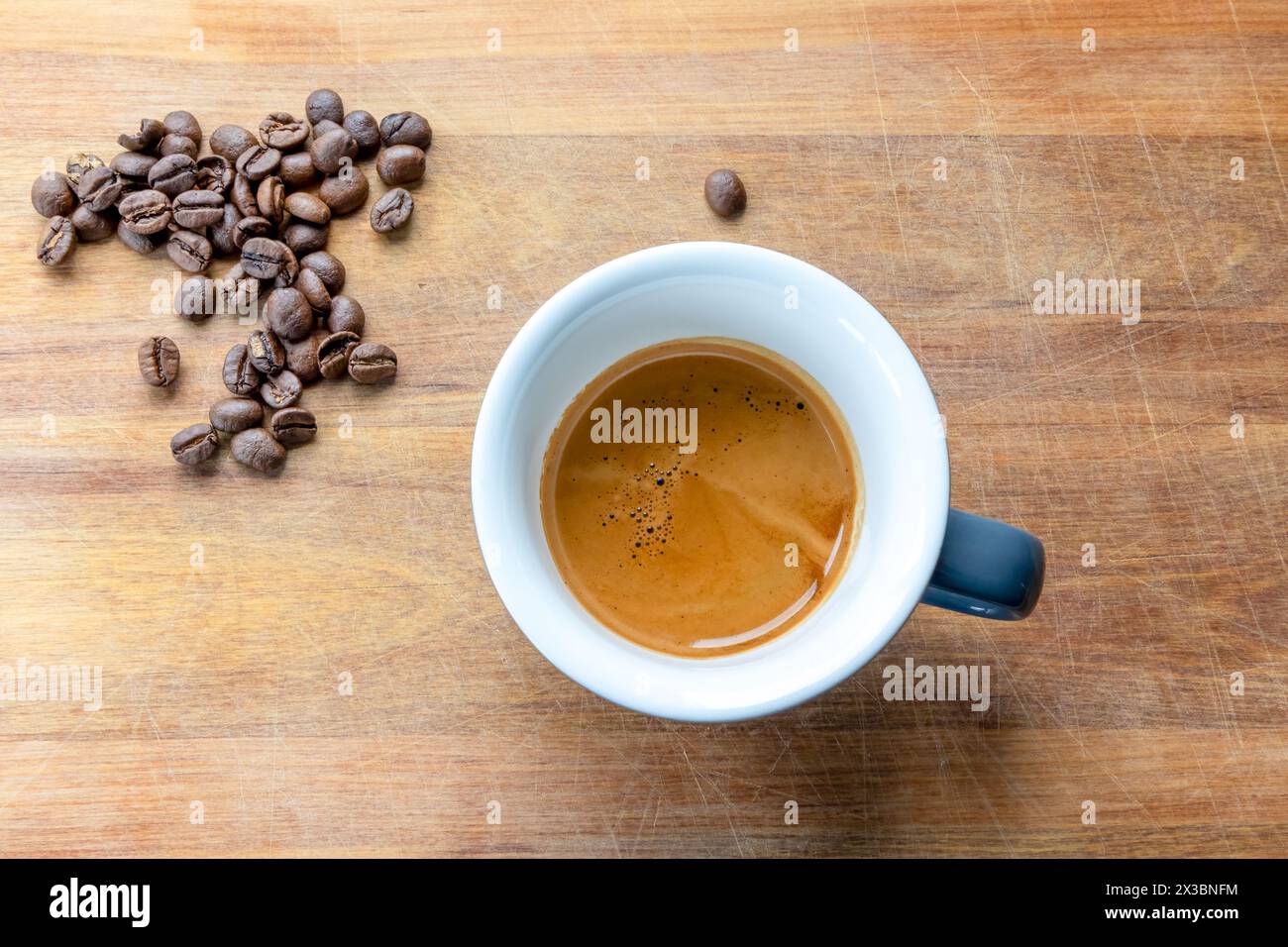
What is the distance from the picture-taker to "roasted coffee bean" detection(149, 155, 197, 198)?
1.02m

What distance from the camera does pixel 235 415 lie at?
100 centimetres

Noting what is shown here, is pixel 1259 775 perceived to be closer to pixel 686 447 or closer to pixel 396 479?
pixel 686 447

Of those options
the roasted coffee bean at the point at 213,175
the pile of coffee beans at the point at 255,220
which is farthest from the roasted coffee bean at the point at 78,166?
the roasted coffee bean at the point at 213,175

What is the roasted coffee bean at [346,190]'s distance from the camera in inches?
40.4

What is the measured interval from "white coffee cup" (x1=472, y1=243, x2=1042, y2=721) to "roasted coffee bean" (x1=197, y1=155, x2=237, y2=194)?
1.57 feet

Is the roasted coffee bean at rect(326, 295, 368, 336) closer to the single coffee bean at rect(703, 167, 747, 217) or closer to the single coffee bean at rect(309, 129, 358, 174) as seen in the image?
the single coffee bean at rect(309, 129, 358, 174)

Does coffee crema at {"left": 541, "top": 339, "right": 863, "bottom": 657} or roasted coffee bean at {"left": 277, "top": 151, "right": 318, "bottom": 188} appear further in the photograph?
roasted coffee bean at {"left": 277, "top": 151, "right": 318, "bottom": 188}

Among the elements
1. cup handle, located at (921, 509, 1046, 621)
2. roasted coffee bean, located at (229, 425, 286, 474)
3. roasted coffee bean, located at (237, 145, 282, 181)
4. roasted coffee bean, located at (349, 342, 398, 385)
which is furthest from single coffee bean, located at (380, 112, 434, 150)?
cup handle, located at (921, 509, 1046, 621)

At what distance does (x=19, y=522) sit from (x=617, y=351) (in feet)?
2.15

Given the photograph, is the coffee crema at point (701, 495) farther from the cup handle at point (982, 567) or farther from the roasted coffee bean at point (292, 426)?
the roasted coffee bean at point (292, 426)

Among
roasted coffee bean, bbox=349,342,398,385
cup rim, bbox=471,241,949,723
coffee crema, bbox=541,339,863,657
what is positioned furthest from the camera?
roasted coffee bean, bbox=349,342,398,385

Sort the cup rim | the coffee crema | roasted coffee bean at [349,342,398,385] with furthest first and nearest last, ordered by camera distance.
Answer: roasted coffee bean at [349,342,398,385], the coffee crema, the cup rim

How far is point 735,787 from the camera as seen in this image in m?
0.99

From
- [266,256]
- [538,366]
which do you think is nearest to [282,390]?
[266,256]
